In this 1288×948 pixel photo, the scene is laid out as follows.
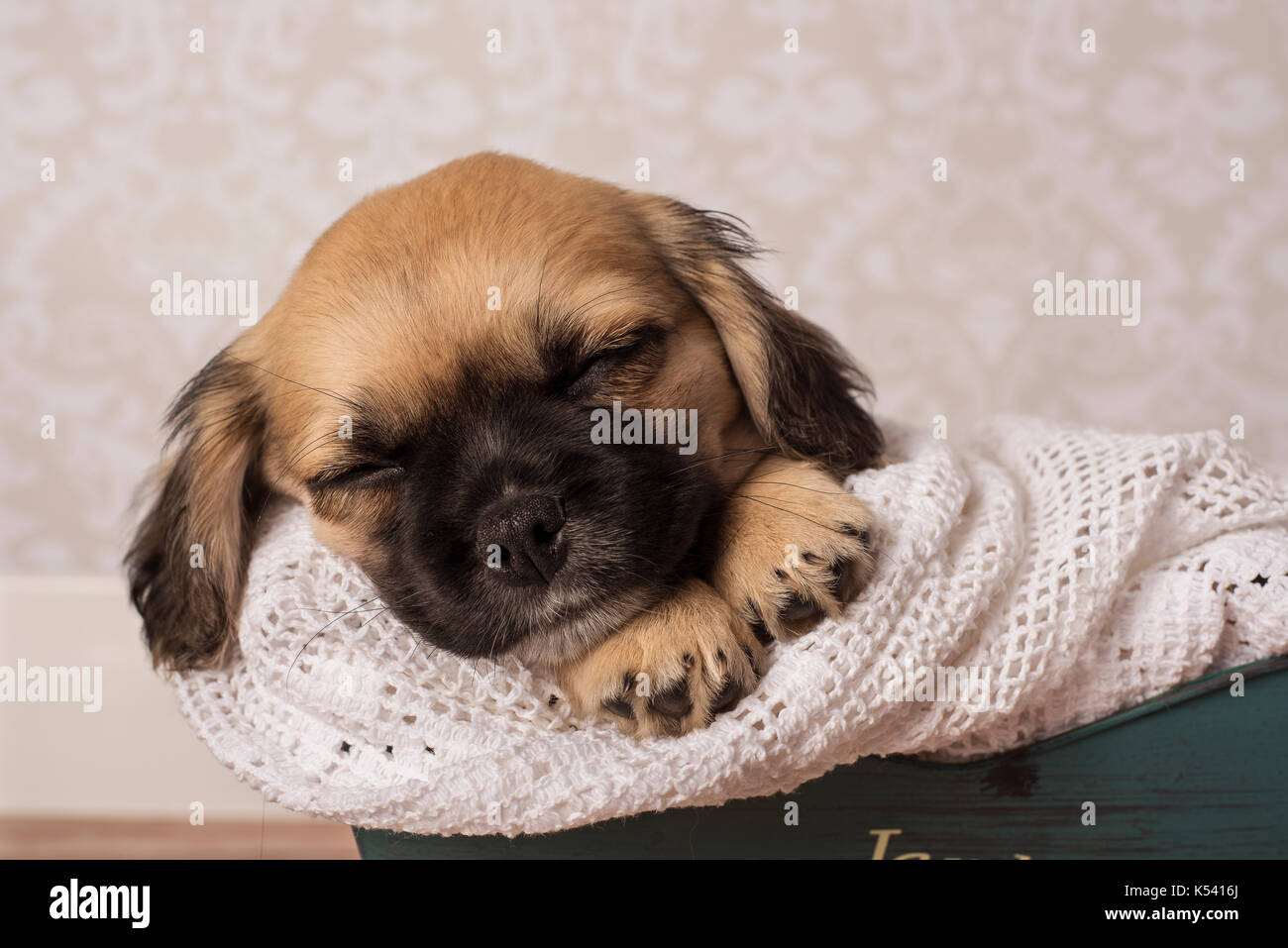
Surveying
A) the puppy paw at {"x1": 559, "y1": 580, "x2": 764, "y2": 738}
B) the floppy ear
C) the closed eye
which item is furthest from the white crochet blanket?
the closed eye

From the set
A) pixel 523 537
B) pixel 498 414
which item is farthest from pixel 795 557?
pixel 498 414

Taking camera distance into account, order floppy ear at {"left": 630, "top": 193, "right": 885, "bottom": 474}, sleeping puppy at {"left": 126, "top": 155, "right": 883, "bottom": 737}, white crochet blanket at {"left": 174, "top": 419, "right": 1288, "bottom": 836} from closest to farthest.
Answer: white crochet blanket at {"left": 174, "top": 419, "right": 1288, "bottom": 836} → sleeping puppy at {"left": 126, "top": 155, "right": 883, "bottom": 737} → floppy ear at {"left": 630, "top": 193, "right": 885, "bottom": 474}

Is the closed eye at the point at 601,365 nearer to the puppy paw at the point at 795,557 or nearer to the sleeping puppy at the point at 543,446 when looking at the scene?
the sleeping puppy at the point at 543,446

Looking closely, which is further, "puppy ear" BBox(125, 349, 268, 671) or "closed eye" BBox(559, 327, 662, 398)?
"puppy ear" BBox(125, 349, 268, 671)

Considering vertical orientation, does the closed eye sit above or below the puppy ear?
above

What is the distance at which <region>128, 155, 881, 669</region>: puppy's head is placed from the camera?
5.09 feet

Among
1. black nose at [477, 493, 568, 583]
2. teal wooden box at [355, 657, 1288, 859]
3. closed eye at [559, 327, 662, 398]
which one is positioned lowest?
teal wooden box at [355, 657, 1288, 859]

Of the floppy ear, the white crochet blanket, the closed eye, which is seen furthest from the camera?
the floppy ear

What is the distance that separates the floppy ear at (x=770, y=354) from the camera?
1894mm

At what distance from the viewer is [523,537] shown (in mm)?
1494

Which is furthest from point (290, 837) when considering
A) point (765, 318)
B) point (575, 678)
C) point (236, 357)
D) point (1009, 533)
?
point (1009, 533)

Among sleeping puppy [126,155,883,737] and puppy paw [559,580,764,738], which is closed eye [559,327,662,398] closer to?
sleeping puppy [126,155,883,737]

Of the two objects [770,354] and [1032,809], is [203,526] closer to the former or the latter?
[770,354]

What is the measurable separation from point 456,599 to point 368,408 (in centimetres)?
36
